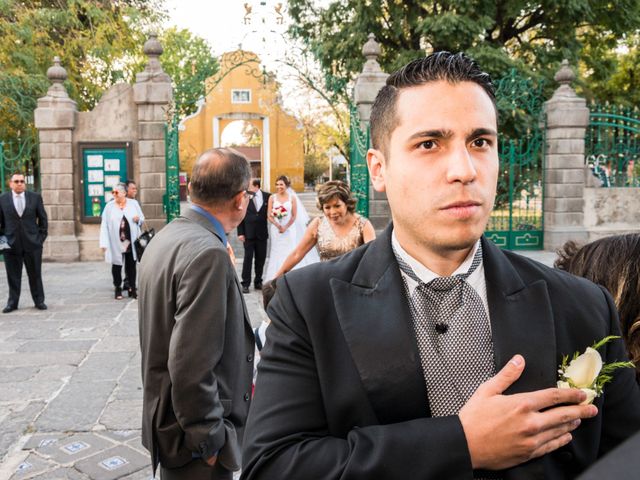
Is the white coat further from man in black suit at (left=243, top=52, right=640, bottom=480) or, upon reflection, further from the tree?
the tree

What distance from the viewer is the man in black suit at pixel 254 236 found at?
9812 millimetres

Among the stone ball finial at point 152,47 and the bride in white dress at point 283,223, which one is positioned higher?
the stone ball finial at point 152,47

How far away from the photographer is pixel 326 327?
139cm

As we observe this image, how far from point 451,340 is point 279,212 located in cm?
755

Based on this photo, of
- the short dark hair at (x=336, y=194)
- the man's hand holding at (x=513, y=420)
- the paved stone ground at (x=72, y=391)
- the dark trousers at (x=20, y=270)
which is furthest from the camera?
the dark trousers at (x=20, y=270)

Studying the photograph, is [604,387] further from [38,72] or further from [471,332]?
[38,72]

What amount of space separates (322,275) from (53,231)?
1261 cm

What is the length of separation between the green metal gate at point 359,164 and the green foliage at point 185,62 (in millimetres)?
3360

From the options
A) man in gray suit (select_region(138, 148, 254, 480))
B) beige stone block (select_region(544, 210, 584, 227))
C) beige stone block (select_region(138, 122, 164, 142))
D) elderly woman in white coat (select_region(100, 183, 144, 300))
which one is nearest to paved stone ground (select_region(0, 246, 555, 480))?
elderly woman in white coat (select_region(100, 183, 144, 300))

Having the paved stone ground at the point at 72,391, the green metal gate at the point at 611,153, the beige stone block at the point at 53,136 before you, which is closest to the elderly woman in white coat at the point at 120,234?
the paved stone ground at the point at 72,391

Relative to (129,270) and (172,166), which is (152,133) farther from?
(129,270)

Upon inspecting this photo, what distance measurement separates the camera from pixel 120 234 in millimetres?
9266

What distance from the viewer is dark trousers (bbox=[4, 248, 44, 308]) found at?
8414 mm

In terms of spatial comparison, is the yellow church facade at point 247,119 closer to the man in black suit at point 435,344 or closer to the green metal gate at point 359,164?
the green metal gate at point 359,164
